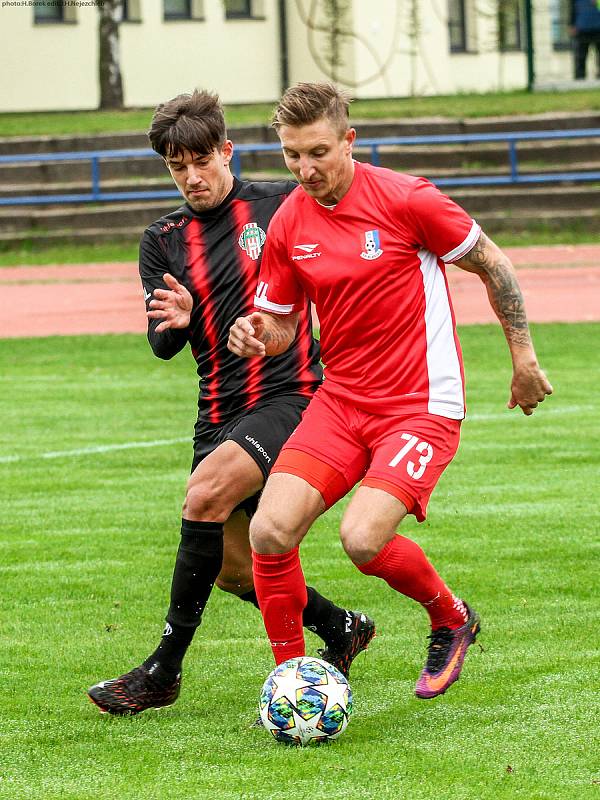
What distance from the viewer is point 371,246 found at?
5.32 m

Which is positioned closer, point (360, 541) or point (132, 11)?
point (360, 541)

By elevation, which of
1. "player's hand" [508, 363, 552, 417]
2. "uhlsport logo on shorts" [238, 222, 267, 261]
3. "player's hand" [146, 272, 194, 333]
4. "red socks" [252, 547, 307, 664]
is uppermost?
"uhlsport logo on shorts" [238, 222, 267, 261]

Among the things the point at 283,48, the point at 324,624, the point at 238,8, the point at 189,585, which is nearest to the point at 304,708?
the point at 189,585

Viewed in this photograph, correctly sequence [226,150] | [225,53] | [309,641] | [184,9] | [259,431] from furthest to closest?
[225,53] → [184,9] → [309,641] → [226,150] → [259,431]

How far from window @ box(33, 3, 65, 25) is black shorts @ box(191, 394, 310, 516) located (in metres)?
30.5

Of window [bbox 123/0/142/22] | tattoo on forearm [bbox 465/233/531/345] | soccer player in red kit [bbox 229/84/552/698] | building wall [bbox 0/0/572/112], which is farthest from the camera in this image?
window [bbox 123/0/142/22]

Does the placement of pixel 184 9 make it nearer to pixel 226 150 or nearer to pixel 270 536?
pixel 226 150

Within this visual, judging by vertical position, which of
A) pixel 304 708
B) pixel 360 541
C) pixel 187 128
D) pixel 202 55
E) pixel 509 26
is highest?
pixel 187 128

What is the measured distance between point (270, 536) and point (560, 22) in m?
27.9

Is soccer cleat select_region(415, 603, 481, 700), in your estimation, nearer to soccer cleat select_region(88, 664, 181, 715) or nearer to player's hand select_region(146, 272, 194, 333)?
soccer cleat select_region(88, 664, 181, 715)

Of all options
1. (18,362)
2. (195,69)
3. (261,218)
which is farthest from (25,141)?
(261,218)

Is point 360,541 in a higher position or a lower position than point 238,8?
lower

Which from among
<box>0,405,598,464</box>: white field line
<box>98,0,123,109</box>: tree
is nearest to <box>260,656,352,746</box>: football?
<box>0,405,598,464</box>: white field line

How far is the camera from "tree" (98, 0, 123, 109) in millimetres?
33438
